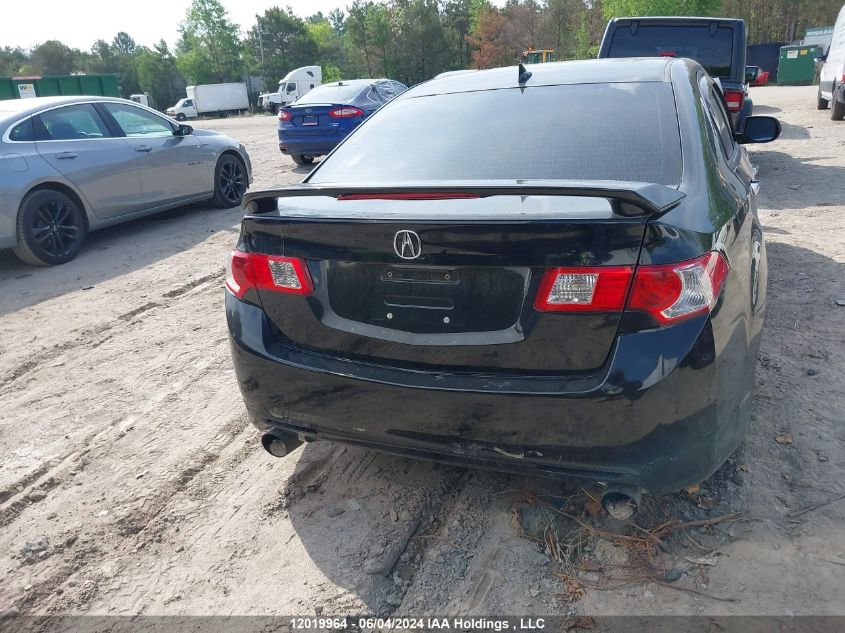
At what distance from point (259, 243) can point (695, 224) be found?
162 centimetres

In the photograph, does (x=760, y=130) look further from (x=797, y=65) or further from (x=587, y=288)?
(x=797, y=65)

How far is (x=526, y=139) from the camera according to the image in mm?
2855

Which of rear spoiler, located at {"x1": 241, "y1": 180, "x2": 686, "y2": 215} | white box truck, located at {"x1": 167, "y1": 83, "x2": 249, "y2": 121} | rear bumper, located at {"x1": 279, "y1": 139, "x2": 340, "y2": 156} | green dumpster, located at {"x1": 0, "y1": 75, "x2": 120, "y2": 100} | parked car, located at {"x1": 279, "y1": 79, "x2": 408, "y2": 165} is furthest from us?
white box truck, located at {"x1": 167, "y1": 83, "x2": 249, "y2": 121}

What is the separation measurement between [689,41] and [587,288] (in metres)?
8.83

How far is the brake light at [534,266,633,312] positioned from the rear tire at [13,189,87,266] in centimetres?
635

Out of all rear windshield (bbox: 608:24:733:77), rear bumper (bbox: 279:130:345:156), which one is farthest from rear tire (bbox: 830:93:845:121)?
rear bumper (bbox: 279:130:345:156)

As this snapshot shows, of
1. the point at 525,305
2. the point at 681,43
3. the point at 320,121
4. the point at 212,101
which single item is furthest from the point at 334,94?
the point at 212,101

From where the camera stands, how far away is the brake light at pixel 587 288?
204 centimetres

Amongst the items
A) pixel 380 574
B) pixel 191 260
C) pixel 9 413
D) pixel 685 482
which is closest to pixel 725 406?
pixel 685 482

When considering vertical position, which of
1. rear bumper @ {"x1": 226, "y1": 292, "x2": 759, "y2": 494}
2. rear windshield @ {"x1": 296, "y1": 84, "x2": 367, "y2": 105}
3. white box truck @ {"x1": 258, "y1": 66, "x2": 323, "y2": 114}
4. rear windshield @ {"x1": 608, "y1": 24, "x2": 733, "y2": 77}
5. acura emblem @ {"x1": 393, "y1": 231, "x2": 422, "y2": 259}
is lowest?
rear bumper @ {"x1": 226, "y1": 292, "x2": 759, "y2": 494}

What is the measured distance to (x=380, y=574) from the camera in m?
2.46

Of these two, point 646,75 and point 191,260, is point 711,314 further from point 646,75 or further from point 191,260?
point 191,260

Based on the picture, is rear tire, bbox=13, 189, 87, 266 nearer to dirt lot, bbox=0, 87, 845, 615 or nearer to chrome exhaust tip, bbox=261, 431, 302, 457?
dirt lot, bbox=0, 87, 845, 615

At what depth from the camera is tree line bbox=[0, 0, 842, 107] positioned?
48.5m
